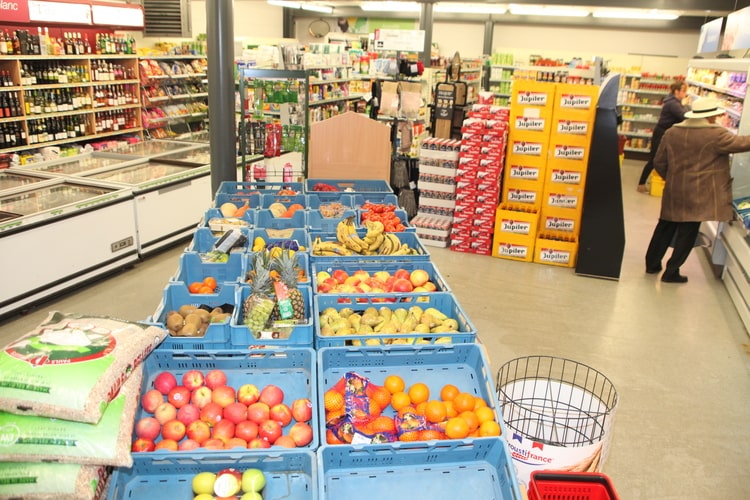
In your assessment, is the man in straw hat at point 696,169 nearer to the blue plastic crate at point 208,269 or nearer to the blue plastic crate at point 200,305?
the blue plastic crate at point 208,269

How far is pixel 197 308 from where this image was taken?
302 centimetres

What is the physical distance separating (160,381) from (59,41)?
24.2 feet

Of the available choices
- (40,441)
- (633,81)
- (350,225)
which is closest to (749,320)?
(350,225)

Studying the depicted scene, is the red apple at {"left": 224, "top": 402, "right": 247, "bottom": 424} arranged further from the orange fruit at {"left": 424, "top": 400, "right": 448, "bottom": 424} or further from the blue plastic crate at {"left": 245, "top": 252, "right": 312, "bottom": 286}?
the blue plastic crate at {"left": 245, "top": 252, "right": 312, "bottom": 286}

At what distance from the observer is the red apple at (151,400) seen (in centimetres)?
220

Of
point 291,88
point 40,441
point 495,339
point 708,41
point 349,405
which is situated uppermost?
point 708,41

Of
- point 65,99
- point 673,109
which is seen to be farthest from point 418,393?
point 673,109

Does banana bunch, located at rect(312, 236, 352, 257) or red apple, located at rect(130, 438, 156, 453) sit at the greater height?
banana bunch, located at rect(312, 236, 352, 257)

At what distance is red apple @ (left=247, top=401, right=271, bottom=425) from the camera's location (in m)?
2.20

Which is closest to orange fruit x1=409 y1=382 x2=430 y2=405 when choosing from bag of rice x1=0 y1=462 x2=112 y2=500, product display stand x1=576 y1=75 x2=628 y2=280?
bag of rice x1=0 y1=462 x2=112 y2=500

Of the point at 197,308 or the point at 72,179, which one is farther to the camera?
the point at 72,179

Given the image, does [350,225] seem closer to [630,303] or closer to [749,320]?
[630,303]

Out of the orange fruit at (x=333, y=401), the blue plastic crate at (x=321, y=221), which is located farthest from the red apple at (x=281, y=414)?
the blue plastic crate at (x=321, y=221)

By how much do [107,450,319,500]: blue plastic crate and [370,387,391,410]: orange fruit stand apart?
1.53ft
